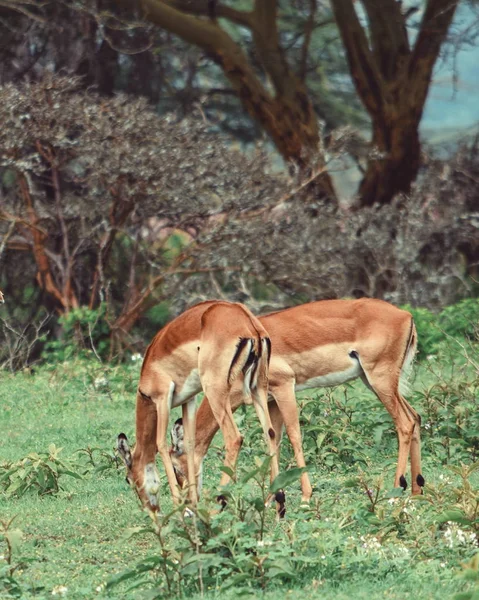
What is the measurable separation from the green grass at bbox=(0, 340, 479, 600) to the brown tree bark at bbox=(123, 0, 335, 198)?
20.5ft

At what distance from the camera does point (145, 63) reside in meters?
17.8

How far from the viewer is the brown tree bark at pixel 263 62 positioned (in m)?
15.8

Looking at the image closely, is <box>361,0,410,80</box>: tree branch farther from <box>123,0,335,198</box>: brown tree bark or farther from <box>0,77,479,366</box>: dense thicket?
<box>0,77,479,366</box>: dense thicket

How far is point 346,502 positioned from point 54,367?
20.4 feet

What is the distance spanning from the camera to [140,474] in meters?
6.62

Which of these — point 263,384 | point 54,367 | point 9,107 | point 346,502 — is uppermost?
point 9,107

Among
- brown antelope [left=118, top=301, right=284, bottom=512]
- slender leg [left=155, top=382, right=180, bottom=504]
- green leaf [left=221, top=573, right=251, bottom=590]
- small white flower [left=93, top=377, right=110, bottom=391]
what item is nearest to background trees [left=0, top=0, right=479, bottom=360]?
small white flower [left=93, top=377, right=110, bottom=391]

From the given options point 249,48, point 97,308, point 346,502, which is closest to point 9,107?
point 97,308

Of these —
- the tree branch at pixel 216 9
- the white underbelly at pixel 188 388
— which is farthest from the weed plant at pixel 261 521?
the tree branch at pixel 216 9

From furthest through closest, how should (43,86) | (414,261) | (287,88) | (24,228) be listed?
(287,88)
(414,261)
(24,228)
(43,86)

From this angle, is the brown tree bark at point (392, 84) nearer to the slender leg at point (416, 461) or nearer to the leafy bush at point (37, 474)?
the slender leg at point (416, 461)

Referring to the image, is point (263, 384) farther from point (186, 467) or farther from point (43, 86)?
point (43, 86)

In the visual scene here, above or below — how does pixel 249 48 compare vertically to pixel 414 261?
above

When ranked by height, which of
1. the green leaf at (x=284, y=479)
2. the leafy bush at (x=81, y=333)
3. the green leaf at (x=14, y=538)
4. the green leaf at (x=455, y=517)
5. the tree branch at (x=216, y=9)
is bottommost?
the leafy bush at (x=81, y=333)
